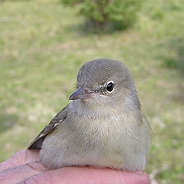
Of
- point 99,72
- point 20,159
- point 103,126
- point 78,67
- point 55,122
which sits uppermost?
point 99,72

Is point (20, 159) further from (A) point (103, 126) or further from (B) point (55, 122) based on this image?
(A) point (103, 126)

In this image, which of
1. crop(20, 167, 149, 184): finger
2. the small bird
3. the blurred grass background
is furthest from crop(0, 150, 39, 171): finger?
the blurred grass background

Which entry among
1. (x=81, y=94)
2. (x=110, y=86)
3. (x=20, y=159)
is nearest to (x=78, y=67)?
(x=20, y=159)

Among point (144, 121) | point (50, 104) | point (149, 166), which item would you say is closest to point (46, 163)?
point (144, 121)

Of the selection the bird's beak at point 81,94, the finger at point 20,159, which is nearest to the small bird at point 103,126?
the bird's beak at point 81,94

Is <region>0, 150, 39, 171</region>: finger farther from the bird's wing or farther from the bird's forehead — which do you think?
the bird's forehead
